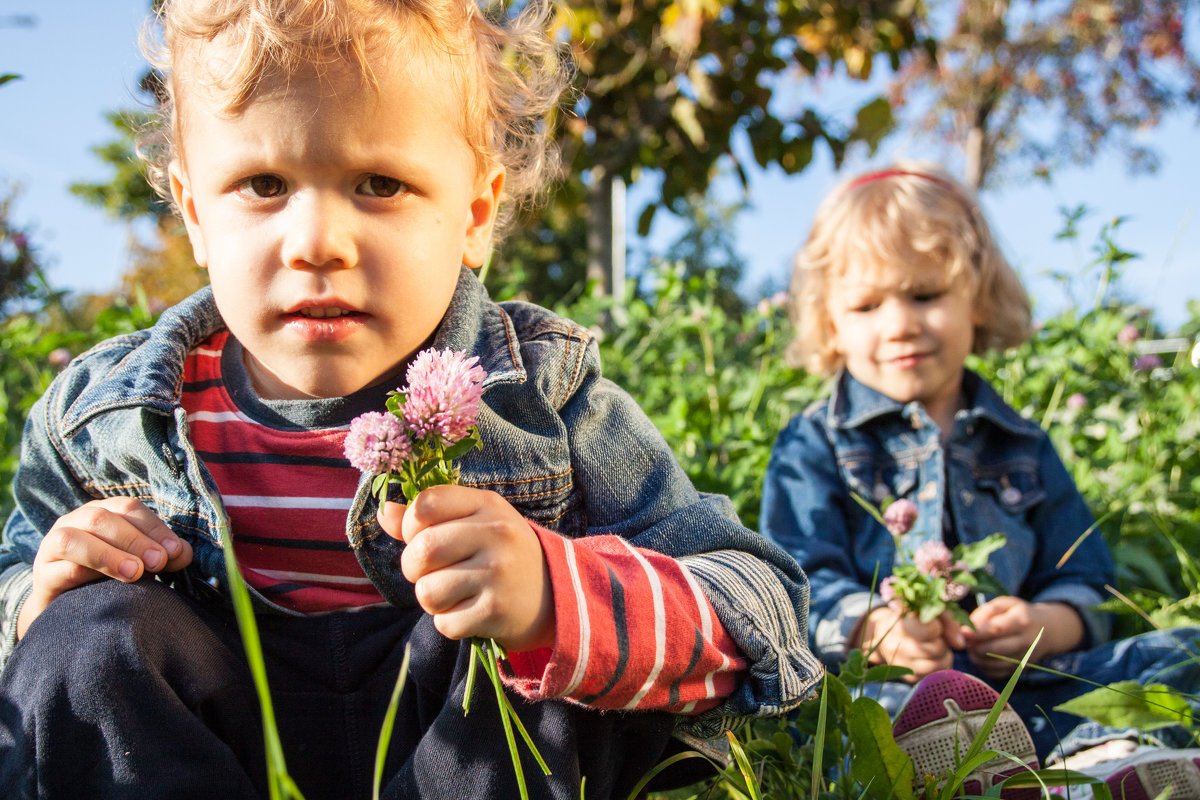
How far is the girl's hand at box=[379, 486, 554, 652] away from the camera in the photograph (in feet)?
3.00

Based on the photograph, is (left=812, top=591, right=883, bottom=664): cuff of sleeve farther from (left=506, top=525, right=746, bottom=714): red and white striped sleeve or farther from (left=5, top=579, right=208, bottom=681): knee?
(left=5, top=579, right=208, bottom=681): knee

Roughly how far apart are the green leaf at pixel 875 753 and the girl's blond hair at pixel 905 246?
1354 mm

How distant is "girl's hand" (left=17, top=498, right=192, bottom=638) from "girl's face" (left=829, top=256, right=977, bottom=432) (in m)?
1.67

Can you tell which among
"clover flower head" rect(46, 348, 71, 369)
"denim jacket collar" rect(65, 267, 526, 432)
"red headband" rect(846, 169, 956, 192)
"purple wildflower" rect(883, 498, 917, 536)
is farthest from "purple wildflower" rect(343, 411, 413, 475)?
"clover flower head" rect(46, 348, 71, 369)

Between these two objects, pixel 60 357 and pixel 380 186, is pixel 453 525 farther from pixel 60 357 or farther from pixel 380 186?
pixel 60 357

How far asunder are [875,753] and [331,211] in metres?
1.03

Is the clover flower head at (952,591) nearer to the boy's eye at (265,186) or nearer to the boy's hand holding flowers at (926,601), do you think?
the boy's hand holding flowers at (926,601)

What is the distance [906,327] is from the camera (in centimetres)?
225

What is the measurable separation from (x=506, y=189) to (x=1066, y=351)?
7.17 ft

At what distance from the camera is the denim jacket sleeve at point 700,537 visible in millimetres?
1197

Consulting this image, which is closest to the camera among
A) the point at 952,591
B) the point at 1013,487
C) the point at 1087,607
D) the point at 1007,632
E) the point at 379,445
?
the point at 379,445

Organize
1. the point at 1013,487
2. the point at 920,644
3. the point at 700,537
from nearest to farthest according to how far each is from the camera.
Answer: the point at 700,537 → the point at 920,644 → the point at 1013,487

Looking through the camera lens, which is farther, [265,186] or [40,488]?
[40,488]

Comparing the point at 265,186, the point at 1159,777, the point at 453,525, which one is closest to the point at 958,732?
the point at 1159,777
